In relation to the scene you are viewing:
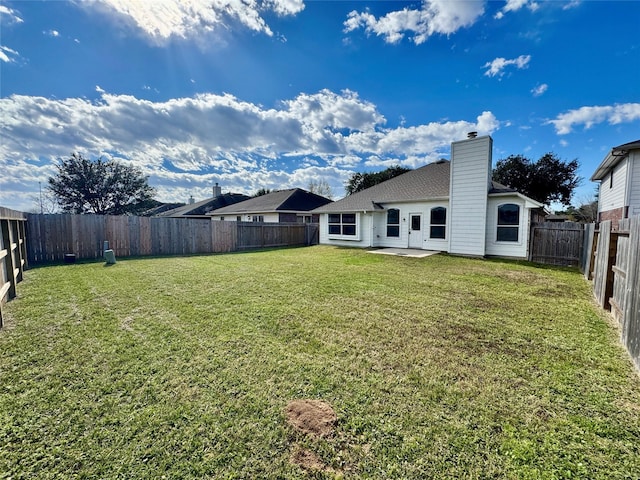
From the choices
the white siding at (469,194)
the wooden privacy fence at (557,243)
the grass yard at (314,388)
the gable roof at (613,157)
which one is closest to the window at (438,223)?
the white siding at (469,194)

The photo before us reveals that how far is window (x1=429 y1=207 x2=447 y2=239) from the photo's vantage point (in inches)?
489

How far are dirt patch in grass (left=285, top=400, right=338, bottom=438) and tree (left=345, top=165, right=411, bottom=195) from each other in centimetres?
2756

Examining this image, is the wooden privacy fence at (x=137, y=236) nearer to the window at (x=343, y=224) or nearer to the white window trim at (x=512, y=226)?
the window at (x=343, y=224)

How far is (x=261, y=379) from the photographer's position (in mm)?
2646

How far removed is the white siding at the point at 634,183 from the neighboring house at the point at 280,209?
16.2 m

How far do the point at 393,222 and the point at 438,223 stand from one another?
2.37 metres

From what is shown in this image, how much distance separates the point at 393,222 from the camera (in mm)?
14273

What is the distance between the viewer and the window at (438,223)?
40.7ft

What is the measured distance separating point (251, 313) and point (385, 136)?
60.4ft

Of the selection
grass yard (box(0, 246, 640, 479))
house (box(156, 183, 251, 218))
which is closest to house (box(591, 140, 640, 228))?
grass yard (box(0, 246, 640, 479))

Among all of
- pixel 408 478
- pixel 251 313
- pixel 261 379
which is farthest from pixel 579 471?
pixel 251 313

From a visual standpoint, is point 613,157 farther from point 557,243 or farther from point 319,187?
point 319,187

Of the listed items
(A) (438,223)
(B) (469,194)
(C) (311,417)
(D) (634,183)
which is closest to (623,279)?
(C) (311,417)

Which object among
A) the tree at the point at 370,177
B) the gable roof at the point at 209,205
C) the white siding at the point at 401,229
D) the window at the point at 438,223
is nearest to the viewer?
the window at the point at 438,223
